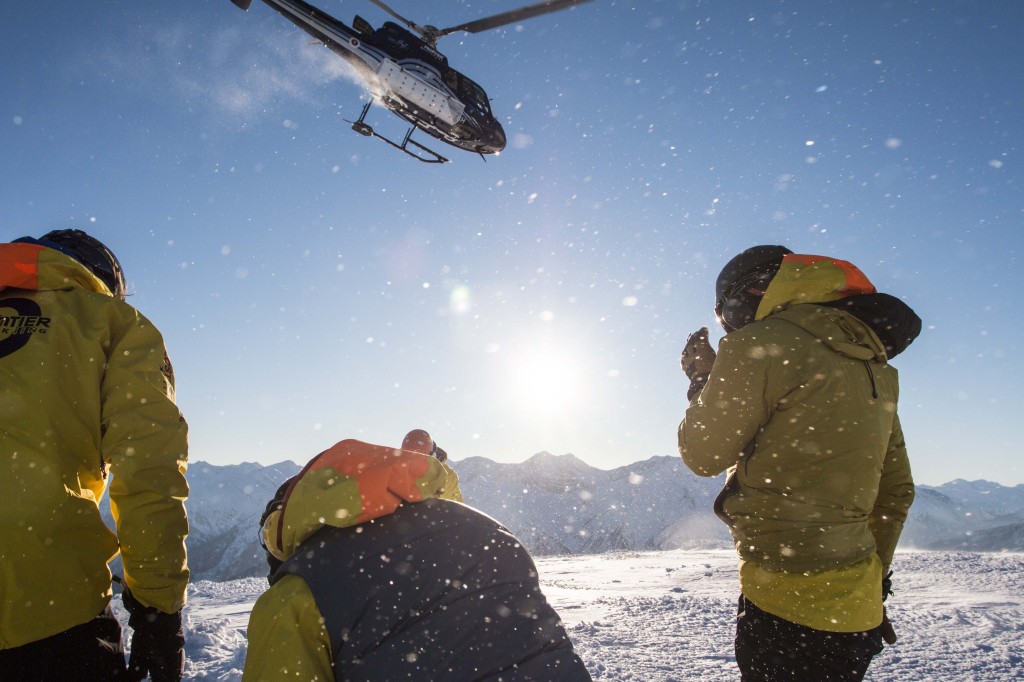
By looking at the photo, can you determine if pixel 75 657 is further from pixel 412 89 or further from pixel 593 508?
pixel 593 508

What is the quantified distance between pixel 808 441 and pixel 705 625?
402cm

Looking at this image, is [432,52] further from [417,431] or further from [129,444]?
[129,444]

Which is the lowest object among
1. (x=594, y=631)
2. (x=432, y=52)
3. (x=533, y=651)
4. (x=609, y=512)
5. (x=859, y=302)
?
(x=609, y=512)

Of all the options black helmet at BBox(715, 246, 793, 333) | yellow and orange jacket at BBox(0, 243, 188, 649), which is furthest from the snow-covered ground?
yellow and orange jacket at BBox(0, 243, 188, 649)

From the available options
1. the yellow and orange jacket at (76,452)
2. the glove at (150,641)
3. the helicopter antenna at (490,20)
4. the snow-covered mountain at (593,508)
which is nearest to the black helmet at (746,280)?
the yellow and orange jacket at (76,452)

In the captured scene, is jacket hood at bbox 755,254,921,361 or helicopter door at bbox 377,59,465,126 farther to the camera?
helicopter door at bbox 377,59,465,126

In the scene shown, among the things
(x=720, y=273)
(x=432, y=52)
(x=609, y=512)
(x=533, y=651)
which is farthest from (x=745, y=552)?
(x=609, y=512)

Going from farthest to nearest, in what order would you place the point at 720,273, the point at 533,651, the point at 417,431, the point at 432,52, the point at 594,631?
1. the point at 432,52
2. the point at 417,431
3. the point at 594,631
4. the point at 720,273
5. the point at 533,651

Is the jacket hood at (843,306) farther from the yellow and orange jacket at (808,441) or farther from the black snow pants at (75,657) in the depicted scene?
the black snow pants at (75,657)

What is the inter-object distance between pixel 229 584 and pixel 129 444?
936 centimetres

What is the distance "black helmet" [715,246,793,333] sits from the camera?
7.23ft

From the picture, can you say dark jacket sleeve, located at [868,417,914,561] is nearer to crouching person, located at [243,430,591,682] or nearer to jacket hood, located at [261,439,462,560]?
crouching person, located at [243,430,591,682]

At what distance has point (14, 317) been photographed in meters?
1.67

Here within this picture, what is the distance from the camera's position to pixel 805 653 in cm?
169
